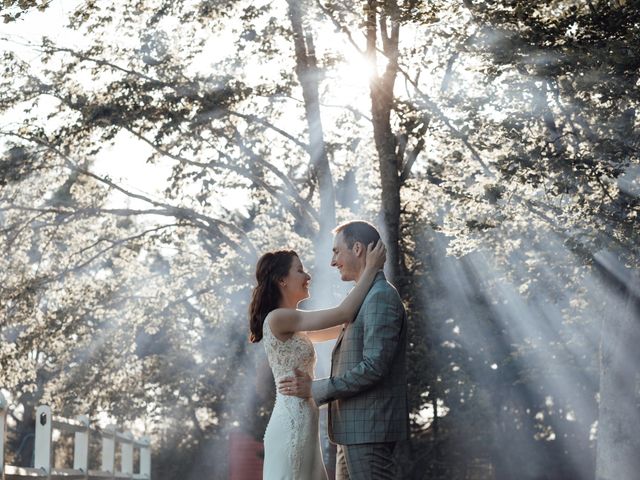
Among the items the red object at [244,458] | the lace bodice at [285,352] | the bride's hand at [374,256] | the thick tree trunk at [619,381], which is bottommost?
the lace bodice at [285,352]

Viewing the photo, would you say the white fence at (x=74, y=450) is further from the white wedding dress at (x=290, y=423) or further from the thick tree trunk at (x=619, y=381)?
the thick tree trunk at (x=619, y=381)

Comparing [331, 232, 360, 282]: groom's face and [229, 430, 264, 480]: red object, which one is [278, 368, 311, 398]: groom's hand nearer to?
[331, 232, 360, 282]: groom's face

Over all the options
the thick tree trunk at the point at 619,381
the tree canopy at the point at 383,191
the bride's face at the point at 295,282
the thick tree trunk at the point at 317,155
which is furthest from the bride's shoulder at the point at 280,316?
the thick tree trunk at the point at 317,155

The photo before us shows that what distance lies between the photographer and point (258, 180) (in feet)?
83.0

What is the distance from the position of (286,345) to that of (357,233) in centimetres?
98

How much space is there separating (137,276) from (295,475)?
31.2m

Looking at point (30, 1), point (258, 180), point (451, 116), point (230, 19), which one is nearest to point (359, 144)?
point (258, 180)

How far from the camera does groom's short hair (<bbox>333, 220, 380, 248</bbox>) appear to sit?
251 inches

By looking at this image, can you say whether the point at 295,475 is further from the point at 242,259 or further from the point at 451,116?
the point at 242,259

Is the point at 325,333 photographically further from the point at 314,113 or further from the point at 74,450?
the point at 314,113

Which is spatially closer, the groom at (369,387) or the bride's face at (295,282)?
the groom at (369,387)

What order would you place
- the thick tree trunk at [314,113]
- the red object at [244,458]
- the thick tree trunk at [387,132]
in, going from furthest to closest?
the red object at [244,458] → the thick tree trunk at [314,113] → the thick tree trunk at [387,132]

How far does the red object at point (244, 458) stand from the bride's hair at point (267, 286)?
3049 centimetres

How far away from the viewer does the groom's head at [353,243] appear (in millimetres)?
6371
